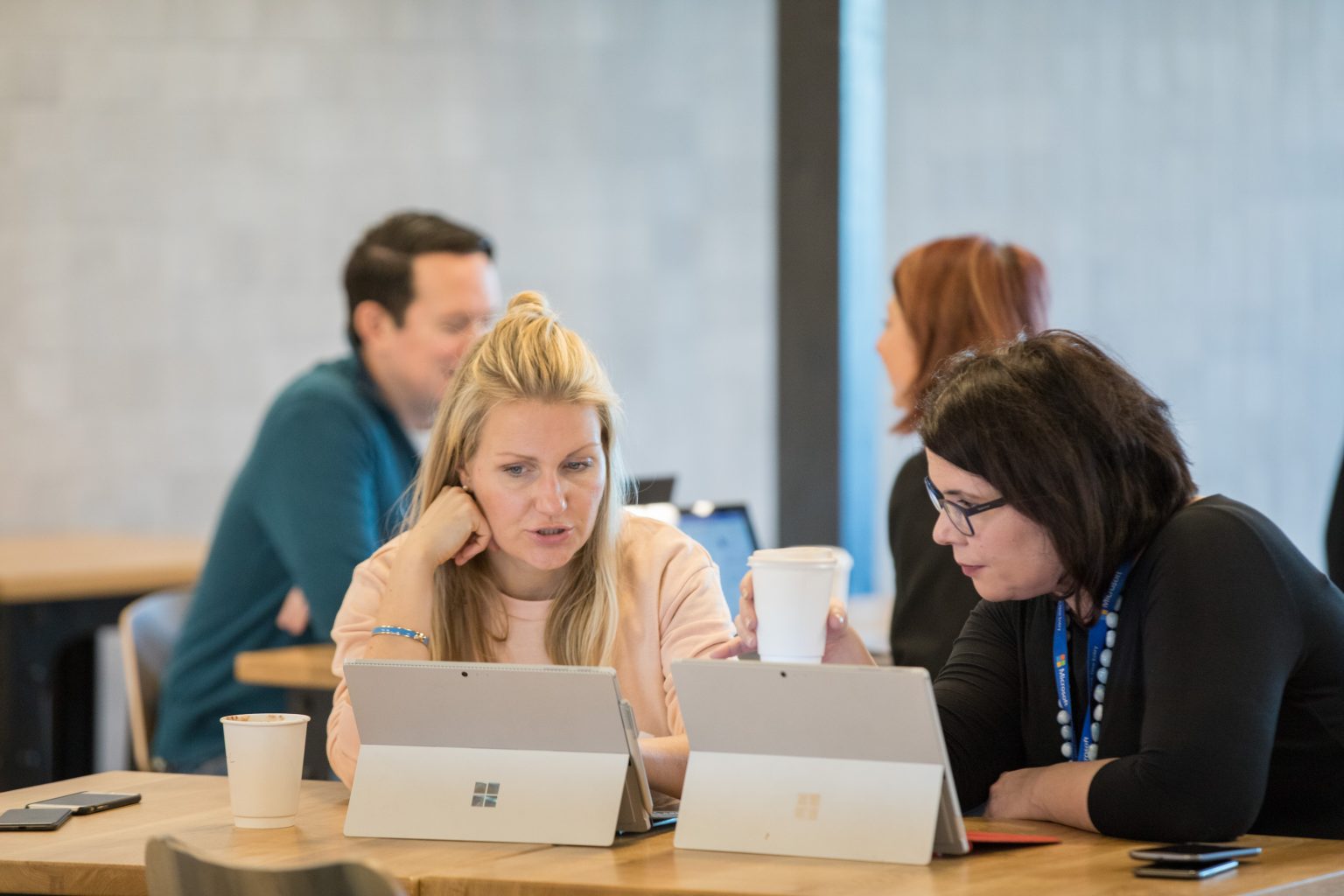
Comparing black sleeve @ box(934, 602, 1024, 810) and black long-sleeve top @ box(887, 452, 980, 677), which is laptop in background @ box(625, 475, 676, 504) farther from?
black sleeve @ box(934, 602, 1024, 810)

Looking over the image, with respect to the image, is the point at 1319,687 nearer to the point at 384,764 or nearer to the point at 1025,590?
the point at 1025,590

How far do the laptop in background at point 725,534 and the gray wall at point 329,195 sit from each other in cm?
207

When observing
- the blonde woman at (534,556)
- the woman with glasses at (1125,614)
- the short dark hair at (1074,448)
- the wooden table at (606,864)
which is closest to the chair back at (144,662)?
the blonde woman at (534,556)

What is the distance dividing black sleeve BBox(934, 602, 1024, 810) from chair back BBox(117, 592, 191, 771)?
1.94 meters

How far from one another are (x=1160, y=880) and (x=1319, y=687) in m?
0.38

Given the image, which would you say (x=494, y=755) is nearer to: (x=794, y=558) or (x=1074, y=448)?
(x=794, y=558)

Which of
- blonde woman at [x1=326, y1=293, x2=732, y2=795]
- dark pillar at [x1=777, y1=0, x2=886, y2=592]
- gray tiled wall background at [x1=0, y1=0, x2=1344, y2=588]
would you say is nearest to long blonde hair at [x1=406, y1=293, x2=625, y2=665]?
blonde woman at [x1=326, y1=293, x2=732, y2=795]

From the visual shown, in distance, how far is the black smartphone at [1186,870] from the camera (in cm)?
148

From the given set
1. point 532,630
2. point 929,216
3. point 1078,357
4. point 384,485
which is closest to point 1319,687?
point 1078,357

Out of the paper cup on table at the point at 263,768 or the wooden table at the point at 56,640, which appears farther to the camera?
the wooden table at the point at 56,640

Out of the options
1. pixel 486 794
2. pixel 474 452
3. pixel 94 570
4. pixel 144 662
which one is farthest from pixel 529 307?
pixel 94 570

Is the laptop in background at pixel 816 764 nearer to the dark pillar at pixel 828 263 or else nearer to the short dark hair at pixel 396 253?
the short dark hair at pixel 396 253

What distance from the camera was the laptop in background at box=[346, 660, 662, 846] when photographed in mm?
1658

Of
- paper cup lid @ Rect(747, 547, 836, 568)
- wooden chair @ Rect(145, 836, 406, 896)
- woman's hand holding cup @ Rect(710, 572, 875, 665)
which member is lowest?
wooden chair @ Rect(145, 836, 406, 896)
